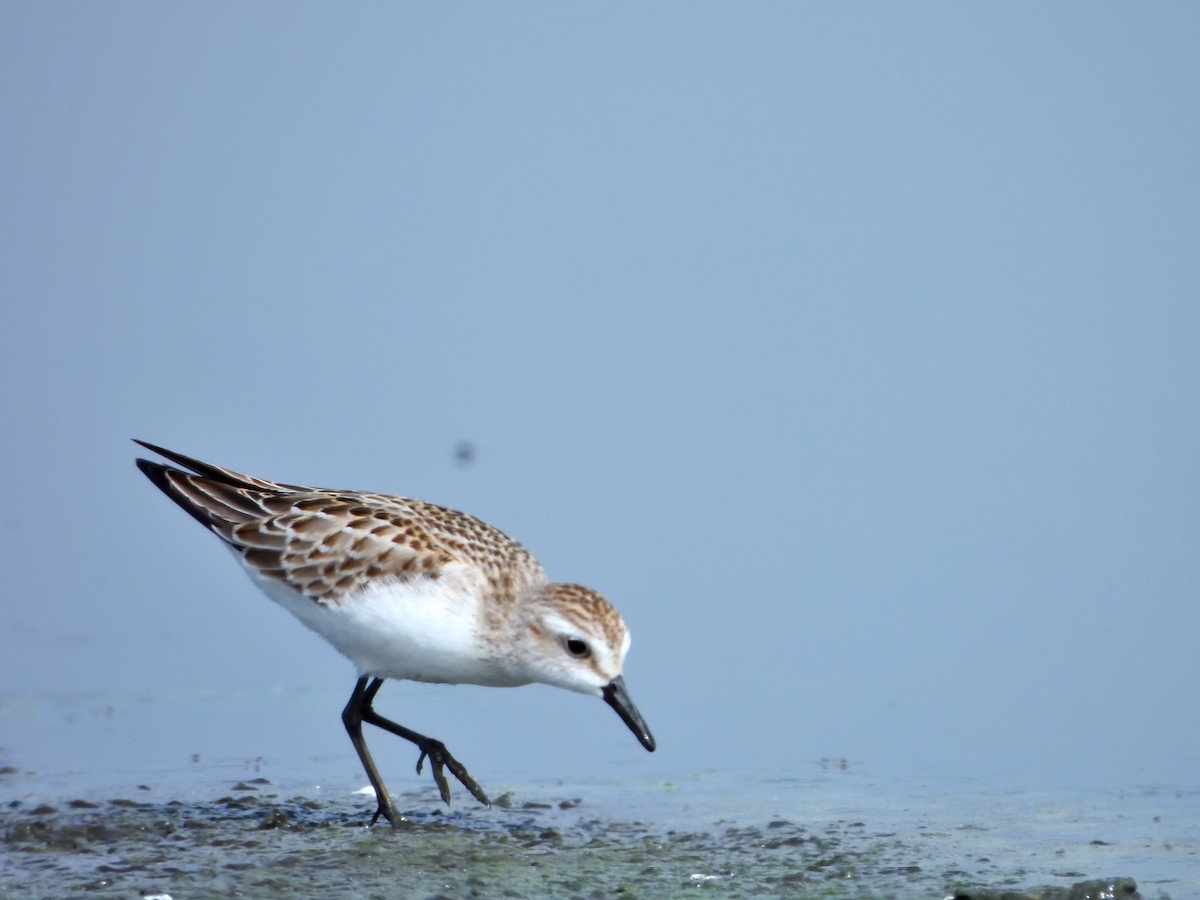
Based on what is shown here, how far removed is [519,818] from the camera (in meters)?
7.02

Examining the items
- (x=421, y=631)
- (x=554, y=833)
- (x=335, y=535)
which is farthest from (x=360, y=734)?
(x=554, y=833)

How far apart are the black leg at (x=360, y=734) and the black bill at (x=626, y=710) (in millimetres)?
977

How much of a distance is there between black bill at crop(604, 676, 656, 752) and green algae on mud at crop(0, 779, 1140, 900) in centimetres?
33

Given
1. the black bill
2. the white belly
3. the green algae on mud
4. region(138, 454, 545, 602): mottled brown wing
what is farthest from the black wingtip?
the black bill

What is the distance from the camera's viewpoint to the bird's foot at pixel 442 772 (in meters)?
7.19

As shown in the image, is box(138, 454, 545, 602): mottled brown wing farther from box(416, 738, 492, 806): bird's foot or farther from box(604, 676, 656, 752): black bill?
box(416, 738, 492, 806): bird's foot

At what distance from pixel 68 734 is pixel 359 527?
1836 mm

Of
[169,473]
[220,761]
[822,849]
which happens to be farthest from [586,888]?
[169,473]

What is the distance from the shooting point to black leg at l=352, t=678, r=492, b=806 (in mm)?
7219

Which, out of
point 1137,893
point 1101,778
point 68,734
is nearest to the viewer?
point 1137,893

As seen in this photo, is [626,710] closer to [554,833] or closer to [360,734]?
[554,833]

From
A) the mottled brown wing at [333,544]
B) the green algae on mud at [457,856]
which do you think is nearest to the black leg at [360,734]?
the green algae on mud at [457,856]

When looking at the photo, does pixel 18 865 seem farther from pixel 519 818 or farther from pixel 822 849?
pixel 822 849

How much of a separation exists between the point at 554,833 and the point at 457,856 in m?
0.47
